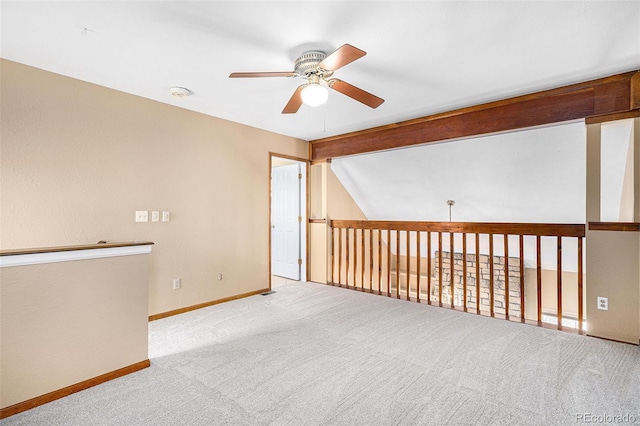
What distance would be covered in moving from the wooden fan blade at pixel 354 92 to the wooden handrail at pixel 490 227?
211cm

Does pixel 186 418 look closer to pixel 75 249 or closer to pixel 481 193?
pixel 75 249

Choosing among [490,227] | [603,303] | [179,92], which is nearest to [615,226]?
[603,303]

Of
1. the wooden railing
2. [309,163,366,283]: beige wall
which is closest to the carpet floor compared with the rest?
the wooden railing

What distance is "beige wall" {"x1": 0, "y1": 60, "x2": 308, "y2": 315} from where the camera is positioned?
2.56 m

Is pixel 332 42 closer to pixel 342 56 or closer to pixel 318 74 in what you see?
pixel 318 74

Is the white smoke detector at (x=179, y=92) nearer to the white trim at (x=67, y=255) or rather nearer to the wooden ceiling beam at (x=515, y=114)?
the white trim at (x=67, y=255)

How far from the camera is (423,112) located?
381 cm

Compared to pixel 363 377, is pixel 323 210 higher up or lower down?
higher up

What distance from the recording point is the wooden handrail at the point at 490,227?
10.2 feet

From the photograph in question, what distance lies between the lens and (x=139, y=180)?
326cm

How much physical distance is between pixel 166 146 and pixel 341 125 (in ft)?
7.50

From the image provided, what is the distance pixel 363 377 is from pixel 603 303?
2426 millimetres

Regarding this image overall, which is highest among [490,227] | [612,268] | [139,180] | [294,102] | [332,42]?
[332,42]

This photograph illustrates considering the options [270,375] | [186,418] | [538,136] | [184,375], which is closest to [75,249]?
[184,375]
